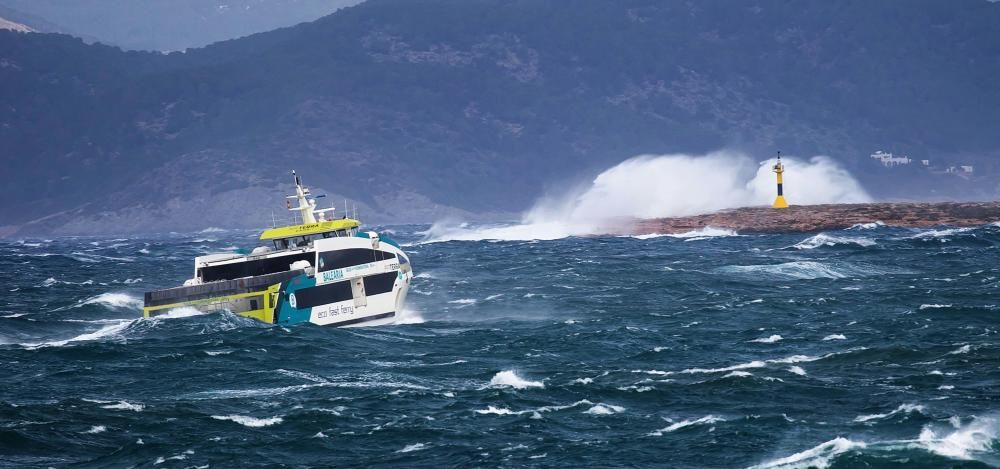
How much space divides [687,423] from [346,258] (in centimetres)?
2751

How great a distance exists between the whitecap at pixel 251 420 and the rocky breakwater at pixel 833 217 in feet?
319

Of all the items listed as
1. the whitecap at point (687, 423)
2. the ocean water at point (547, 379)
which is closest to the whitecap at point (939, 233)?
the ocean water at point (547, 379)

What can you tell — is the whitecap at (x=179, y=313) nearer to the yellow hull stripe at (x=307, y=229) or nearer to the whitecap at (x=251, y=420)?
the yellow hull stripe at (x=307, y=229)

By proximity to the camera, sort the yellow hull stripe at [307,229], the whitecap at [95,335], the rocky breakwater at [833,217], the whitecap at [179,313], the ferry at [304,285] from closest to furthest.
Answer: the whitecap at [95,335], the ferry at [304,285], the whitecap at [179,313], the yellow hull stripe at [307,229], the rocky breakwater at [833,217]

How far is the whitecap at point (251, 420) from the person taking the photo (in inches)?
1694

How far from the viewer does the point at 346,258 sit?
65.3 metres

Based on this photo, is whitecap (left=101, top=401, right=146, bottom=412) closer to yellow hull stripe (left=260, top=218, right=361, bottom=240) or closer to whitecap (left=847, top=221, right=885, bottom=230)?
yellow hull stripe (left=260, top=218, right=361, bottom=240)

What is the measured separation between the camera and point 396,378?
50.9 meters

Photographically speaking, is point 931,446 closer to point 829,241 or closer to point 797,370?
point 797,370

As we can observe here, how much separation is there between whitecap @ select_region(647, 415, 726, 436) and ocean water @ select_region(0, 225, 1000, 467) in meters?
0.15

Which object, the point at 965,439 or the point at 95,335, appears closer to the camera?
the point at 965,439

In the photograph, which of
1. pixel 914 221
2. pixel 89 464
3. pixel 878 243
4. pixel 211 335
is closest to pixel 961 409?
pixel 89 464

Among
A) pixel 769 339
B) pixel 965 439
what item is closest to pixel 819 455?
pixel 965 439

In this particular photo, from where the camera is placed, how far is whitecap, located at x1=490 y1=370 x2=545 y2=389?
48.2 m
